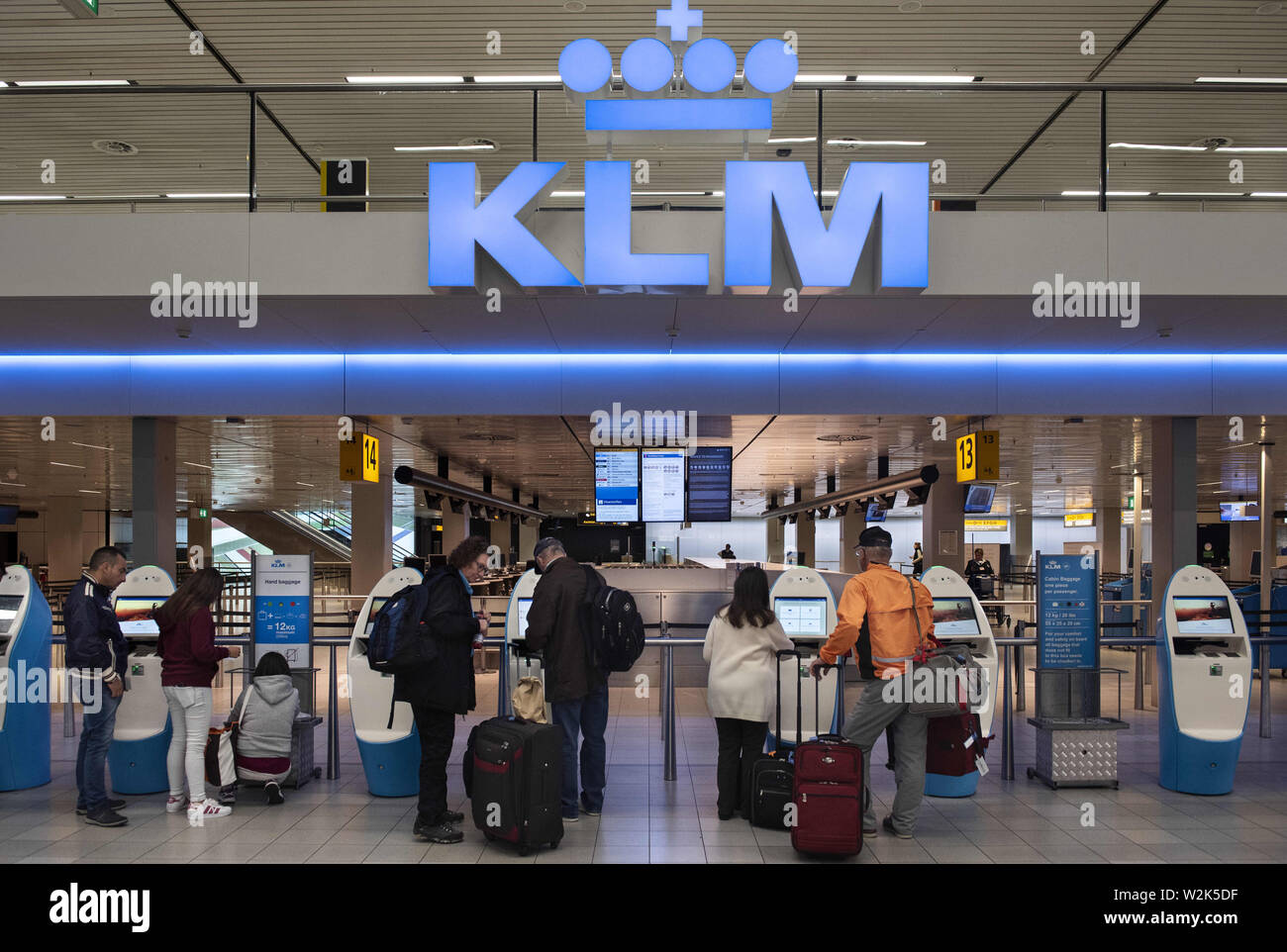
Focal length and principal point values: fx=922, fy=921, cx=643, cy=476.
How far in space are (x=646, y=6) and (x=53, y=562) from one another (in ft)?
83.6

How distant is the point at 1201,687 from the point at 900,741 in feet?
8.38

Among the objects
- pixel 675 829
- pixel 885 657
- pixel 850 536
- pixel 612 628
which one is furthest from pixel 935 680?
pixel 850 536

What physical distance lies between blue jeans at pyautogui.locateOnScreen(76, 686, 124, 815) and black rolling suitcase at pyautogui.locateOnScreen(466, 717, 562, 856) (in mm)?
2394

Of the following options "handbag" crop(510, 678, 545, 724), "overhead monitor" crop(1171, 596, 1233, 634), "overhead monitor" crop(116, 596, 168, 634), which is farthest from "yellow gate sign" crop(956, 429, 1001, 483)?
"overhead monitor" crop(116, 596, 168, 634)

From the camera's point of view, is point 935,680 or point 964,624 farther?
point 964,624

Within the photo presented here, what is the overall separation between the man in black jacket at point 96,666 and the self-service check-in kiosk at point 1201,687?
6829 mm

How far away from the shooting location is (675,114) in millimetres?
6449

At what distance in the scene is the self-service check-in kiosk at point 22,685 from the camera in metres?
6.32

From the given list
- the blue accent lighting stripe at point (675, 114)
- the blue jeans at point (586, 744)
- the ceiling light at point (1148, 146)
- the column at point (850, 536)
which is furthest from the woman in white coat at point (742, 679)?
the column at point (850, 536)

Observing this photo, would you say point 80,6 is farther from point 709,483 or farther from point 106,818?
point 709,483

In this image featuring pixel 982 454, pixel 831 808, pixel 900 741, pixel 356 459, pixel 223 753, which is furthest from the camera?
pixel 982 454

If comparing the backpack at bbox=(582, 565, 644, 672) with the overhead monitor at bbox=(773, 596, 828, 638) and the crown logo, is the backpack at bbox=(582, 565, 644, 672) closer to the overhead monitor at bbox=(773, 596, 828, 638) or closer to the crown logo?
the overhead monitor at bbox=(773, 596, 828, 638)

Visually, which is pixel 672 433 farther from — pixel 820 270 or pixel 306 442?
pixel 306 442
